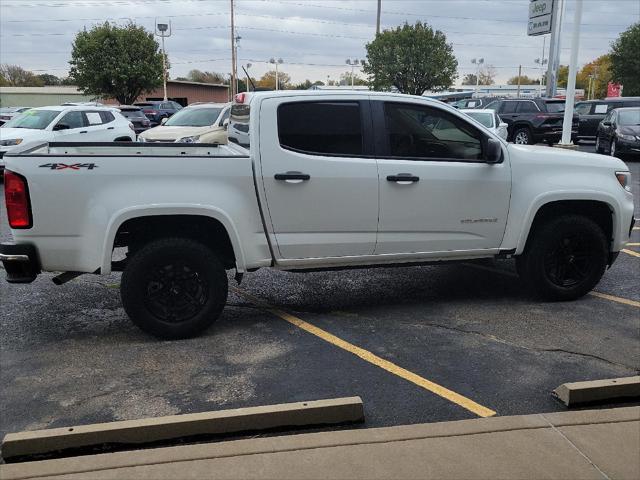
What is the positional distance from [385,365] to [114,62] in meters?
45.7

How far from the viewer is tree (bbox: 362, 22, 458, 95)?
146 ft

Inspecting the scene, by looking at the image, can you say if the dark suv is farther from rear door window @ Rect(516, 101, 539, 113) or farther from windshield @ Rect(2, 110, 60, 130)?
windshield @ Rect(2, 110, 60, 130)

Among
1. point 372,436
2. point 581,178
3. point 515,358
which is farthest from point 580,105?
point 372,436

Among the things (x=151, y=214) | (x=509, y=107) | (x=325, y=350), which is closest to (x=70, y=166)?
(x=151, y=214)

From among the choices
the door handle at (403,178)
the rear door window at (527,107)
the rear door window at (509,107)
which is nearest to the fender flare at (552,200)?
the door handle at (403,178)

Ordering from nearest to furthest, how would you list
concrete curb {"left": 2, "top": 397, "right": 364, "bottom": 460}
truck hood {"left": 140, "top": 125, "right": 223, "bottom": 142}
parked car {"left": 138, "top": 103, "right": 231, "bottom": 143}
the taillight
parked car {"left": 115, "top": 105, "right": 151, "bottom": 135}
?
concrete curb {"left": 2, "top": 397, "right": 364, "bottom": 460}, the taillight, parked car {"left": 138, "top": 103, "right": 231, "bottom": 143}, truck hood {"left": 140, "top": 125, "right": 223, "bottom": 142}, parked car {"left": 115, "top": 105, "right": 151, "bottom": 135}

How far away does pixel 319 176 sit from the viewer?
16.5ft

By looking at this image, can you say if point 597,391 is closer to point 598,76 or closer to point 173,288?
point 173,288

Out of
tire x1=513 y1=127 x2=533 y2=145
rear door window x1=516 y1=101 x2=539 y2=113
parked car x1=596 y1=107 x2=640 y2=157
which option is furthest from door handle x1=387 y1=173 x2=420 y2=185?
A: rear door window x1=516 y1=101 x2=539 y2=113

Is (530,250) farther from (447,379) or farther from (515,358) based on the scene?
(447,379)

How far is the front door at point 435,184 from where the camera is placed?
207 inches

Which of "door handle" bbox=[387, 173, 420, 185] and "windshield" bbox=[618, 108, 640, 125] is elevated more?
"windshield" bbox=[618, 108, 640, 125]

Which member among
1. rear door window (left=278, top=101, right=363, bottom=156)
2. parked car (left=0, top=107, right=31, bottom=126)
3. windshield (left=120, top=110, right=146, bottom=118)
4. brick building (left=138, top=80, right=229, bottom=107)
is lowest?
parked car (left=0, top=107, right=31, bottom=126)

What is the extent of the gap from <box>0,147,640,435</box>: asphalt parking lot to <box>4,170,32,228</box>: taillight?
102 centimetres
